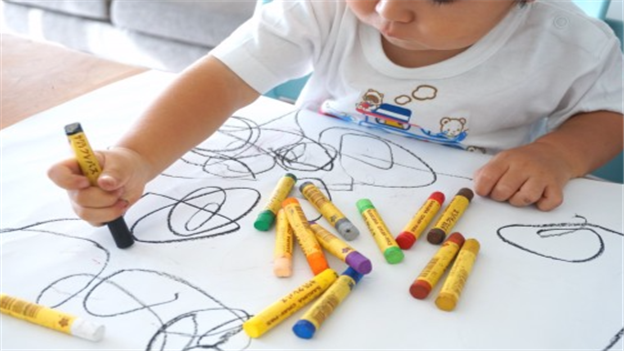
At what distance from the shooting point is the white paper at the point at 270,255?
34cm

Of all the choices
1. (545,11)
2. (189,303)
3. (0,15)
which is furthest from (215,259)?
(0,15)

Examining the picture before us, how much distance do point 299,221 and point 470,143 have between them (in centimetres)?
28

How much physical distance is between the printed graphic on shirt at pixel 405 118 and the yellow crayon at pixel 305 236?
0.66 feet

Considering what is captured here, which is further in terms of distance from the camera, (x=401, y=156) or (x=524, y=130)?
(x=524, y=130)

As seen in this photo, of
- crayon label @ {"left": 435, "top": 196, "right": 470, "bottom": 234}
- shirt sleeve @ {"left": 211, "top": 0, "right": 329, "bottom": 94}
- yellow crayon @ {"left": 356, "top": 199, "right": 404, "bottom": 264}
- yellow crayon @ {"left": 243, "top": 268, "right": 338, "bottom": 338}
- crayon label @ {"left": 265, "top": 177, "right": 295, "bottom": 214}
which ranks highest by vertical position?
shirt sleeve @ {"left": 211, "top": 0, "right": 329, "bottom": 94}

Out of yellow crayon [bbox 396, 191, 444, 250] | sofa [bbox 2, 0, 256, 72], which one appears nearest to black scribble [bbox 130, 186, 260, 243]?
yellow crayon [bbox 396, 191, 444, 250]

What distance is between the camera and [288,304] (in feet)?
1.12

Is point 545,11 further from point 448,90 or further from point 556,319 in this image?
point 556,319

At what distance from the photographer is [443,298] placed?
1.17ft

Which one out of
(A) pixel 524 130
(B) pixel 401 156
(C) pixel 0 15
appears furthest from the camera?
(C) pixel 0 15

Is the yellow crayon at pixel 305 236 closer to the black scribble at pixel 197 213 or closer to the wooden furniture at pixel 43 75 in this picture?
the black scribble at pixel 197 213

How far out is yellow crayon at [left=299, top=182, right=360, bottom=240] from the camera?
1.37ft

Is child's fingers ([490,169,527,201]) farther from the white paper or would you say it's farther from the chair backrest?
the chair backrest

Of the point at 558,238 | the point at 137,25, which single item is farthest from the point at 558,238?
the point at 137,25
